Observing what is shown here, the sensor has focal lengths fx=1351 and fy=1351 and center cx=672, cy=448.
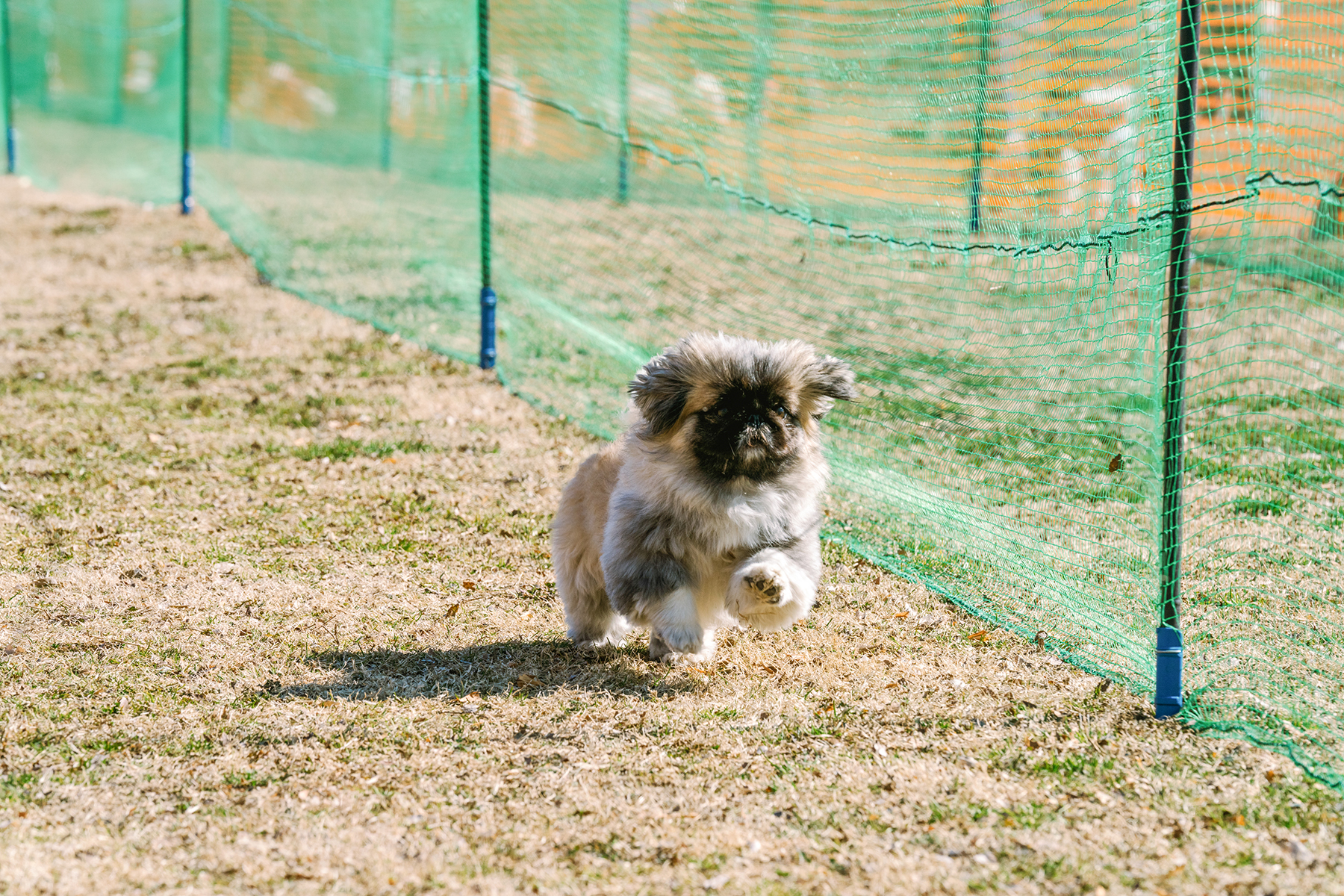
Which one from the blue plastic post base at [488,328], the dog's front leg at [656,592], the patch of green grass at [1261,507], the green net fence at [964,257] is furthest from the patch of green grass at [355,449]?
the patch of green grass at [1261,507]

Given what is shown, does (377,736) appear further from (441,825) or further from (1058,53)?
(1058,53)

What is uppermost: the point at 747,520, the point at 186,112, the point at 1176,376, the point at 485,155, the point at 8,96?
the point at 8,96

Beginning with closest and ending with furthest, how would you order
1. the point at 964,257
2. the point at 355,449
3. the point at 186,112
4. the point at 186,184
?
the point at 964,257 < the point at 355,449 < the point at 186,112 < the point at 186,184

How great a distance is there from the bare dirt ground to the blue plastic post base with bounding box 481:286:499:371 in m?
1.74

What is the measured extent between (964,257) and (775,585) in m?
2.46

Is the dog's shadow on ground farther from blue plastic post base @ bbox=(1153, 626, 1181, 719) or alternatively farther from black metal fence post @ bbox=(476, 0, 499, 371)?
black metal fence post @ bbox=(476, 0, 499, 371)

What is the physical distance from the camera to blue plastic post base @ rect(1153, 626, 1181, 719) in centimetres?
425

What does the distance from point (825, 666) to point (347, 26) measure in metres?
11.0

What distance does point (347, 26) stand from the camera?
13812 mm

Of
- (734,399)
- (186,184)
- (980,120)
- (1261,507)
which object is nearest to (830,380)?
(734,399)

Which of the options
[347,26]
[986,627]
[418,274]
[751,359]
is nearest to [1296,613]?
[986,627]

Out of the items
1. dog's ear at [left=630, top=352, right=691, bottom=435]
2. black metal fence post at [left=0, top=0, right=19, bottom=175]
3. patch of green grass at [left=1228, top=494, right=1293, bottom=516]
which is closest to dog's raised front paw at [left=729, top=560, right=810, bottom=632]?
dog's ear at [left=630, top=352, right=691, bottom=435]

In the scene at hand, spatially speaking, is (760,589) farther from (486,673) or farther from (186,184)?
(186,184)

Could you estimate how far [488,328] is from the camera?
8969mm
